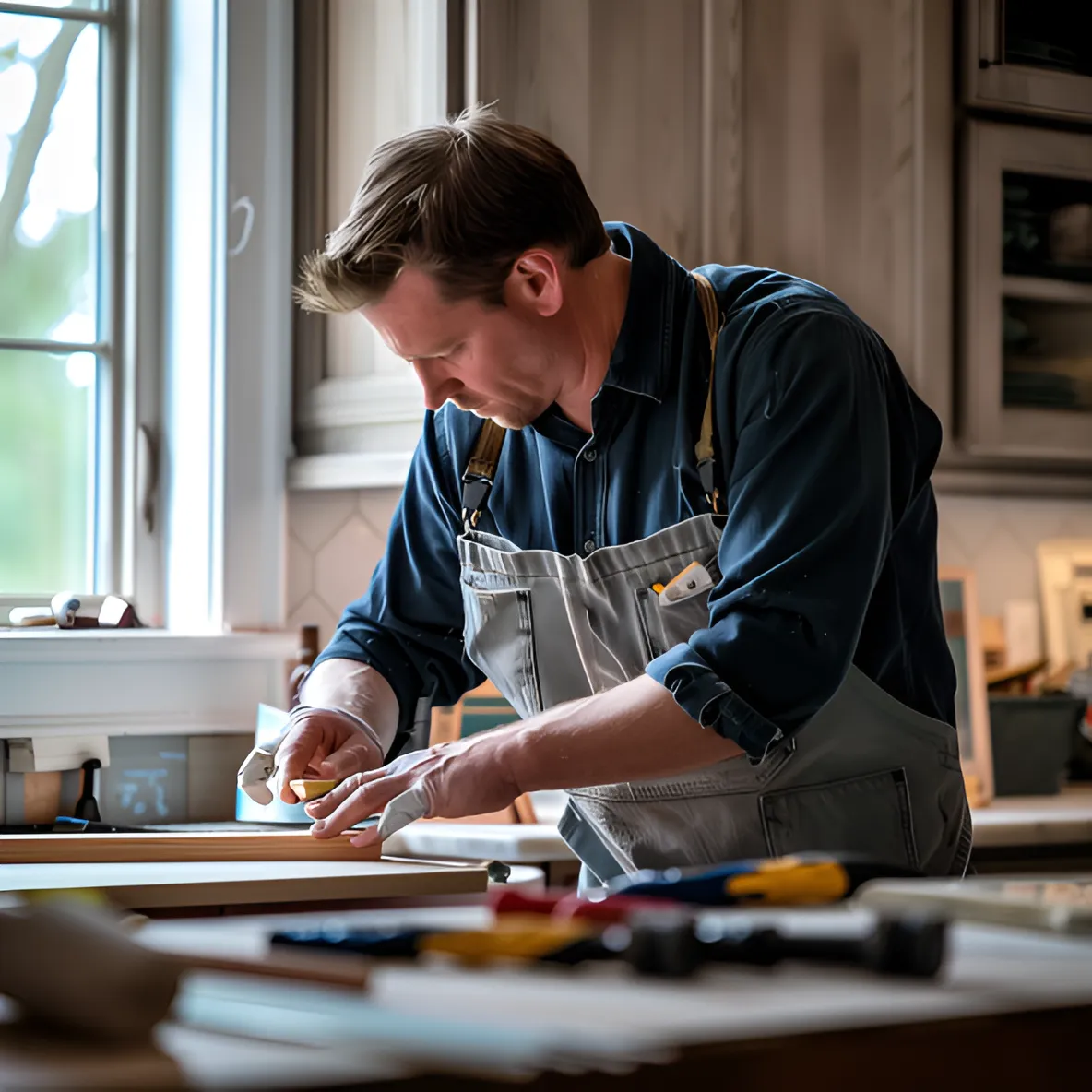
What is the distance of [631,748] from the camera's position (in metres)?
1.21

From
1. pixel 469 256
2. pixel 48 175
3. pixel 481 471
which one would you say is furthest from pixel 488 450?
pixel 48 175

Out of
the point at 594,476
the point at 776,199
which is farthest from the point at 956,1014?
the point at 776,199

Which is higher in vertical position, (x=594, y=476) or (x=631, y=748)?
(x=594, y=476)

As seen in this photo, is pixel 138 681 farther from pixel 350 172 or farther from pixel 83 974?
pixel 83 974

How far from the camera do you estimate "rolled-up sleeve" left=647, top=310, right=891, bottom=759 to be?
3.90 ft

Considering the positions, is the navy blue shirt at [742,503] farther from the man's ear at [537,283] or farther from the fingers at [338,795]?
the fingers at [338,795]

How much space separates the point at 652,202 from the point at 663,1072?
1.84 m

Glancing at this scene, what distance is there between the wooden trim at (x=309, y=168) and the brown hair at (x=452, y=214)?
90 centimetres

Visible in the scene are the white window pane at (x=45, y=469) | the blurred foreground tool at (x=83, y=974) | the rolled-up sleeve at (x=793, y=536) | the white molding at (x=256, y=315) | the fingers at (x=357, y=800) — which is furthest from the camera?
the white window pane at (x=45, y=469)

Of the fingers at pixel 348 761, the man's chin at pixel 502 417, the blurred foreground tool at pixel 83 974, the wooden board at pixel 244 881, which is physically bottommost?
the wooden board at pixel 244 881

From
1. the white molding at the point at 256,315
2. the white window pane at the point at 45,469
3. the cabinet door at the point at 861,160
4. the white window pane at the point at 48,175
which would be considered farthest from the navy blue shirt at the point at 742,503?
the white window pane at the point at 48,175

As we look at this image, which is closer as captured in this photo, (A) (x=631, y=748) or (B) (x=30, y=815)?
(A) (x=631, y=748)

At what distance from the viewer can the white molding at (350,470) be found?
7.08ft

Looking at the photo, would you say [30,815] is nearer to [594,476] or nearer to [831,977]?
[594,476]
